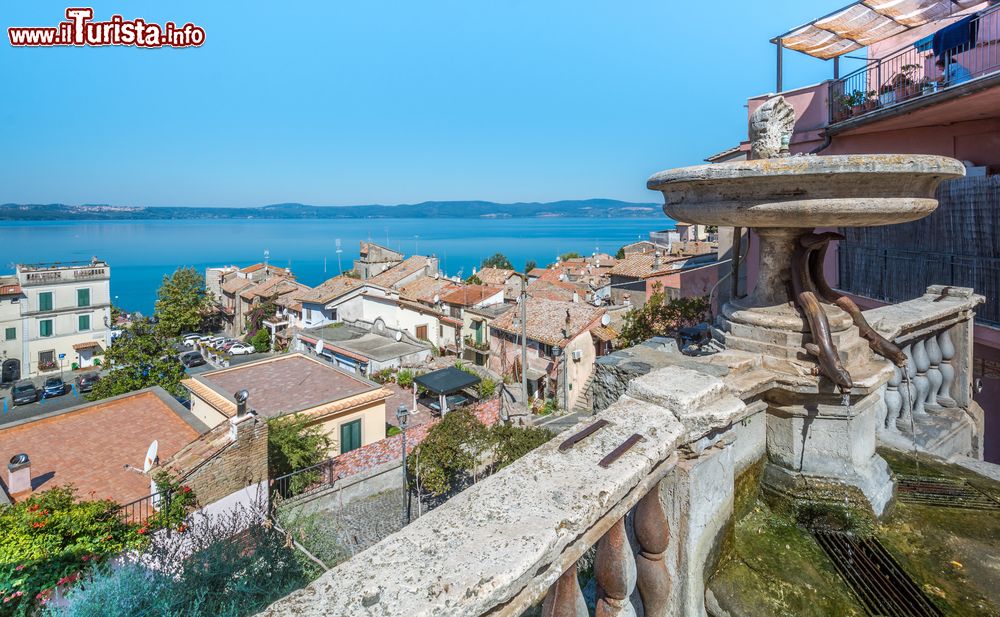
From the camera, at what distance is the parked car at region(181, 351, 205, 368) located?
42.7 meters

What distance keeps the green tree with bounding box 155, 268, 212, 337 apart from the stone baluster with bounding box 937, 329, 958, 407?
43.1 m

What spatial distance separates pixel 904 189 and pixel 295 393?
1907 cm

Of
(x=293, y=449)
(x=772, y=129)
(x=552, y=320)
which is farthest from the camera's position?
(x=552, y=320)

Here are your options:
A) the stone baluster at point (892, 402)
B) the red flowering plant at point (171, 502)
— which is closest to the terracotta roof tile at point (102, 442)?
the red flowering plant at point (171, 502)

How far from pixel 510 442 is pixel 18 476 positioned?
10.1 meters

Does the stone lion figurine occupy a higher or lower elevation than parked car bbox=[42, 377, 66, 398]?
higher

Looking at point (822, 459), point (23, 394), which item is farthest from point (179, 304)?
point (822, 459)

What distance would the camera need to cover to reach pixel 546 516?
4.97 feet

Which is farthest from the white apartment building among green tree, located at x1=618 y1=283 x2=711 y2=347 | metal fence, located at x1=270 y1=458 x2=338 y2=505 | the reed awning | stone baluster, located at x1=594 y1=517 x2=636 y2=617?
stone baluster, located at x1=594 y1=517 x2=636 y2=617

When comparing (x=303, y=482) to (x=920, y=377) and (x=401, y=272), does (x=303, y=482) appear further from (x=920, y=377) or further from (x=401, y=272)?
(x=401, y=272)

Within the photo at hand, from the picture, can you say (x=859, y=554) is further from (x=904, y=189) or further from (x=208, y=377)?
(x=208, y=377)

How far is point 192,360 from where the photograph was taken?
43125mm

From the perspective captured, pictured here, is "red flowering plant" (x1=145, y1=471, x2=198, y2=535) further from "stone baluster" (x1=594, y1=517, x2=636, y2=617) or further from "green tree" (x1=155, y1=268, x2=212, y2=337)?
"green tree" (x1=155, y1=268, x2=212, y2=337)

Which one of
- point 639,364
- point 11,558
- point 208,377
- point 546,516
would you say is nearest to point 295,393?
point 208,377
